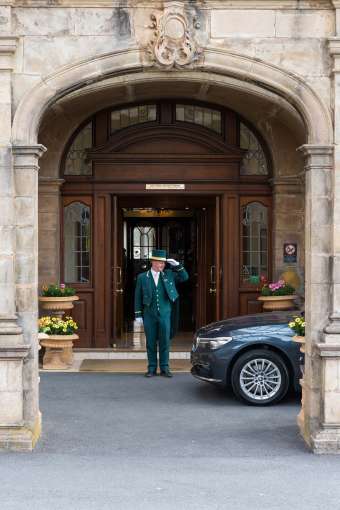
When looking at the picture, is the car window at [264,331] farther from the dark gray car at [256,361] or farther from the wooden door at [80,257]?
the wooden door at [80,257]

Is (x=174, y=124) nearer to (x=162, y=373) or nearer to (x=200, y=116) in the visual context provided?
(x=200, y=116)

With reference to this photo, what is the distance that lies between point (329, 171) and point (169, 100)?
7269 mm

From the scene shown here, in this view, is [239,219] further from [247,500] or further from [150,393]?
[247,500]

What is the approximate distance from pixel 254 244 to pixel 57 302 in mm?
3703

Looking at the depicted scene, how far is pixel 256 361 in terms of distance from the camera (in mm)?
11406

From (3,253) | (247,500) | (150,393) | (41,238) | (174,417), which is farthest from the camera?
(41,238)

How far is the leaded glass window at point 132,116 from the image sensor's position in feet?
51.8

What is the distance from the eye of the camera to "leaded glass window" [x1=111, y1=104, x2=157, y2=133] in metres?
15.8

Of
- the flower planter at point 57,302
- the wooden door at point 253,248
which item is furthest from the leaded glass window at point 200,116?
the flower planter at point 57,302

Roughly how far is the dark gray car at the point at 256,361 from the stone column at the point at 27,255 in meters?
3.22

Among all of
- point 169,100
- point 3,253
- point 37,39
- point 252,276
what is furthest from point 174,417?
point 169,100

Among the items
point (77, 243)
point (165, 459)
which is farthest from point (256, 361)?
Result: point (77, 243)

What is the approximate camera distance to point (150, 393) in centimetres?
1225

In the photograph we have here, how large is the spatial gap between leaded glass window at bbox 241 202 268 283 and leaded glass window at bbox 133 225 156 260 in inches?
250
